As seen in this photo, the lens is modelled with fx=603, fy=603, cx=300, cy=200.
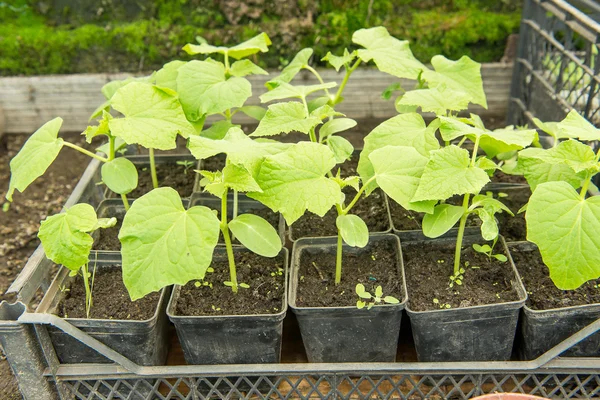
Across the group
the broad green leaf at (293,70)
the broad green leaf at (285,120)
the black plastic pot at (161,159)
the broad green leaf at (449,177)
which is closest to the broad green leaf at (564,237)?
the broad green leaf at (449,177)

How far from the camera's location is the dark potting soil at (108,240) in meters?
1.75

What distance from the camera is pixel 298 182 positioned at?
4.42 feet

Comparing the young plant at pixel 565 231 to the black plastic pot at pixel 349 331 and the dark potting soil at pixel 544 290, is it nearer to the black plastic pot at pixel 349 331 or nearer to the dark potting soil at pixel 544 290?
the dark potting soil at pixel 544 290

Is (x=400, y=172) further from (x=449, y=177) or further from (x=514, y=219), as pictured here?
(x=514, y=219)

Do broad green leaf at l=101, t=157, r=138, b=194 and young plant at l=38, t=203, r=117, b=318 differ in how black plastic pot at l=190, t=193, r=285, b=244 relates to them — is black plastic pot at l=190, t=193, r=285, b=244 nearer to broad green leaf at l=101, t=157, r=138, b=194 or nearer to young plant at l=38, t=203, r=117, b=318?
broad green leaf at l=101, t=157, r=138, b=194

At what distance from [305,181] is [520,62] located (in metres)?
1.39

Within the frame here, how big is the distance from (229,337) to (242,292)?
5.1 inches

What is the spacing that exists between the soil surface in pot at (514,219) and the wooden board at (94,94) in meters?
0.78

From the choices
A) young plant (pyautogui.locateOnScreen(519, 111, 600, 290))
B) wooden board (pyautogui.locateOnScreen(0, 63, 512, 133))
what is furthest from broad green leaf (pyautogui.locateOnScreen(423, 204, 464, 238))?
wooden board (pyautogui.locateOnScreen(0, 63, 512, 133))

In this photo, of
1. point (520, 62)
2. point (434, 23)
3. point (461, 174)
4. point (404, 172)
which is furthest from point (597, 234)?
point (434, 23)

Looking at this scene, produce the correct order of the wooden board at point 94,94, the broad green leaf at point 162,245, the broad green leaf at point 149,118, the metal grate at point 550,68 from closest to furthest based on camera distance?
1. the broad green leaf at point 162,245
2. the broad green leaf at point 149,118
3. the metal grate at point 550,68
4. the wooden board at point 94,94

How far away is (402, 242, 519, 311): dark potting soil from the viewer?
1.49 metres

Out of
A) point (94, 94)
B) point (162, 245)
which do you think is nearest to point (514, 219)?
point (162, 245)

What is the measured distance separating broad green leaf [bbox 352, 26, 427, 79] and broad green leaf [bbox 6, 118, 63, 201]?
2.79 feet
